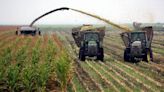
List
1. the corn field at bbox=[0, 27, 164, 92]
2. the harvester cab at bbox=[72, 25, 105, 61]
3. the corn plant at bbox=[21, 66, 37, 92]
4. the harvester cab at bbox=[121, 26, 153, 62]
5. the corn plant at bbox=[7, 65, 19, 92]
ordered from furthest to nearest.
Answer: the harvester cab at bbox=[72, 25, 105, 61], the harvester cab at bbox=[121, 26, 153, 62], the corn field at bbox=[0, 27, 164, 92], the corn plant at bbox=[7, 65, 19, 92], the corn plant at bbox=[21, 66, 37, 92]

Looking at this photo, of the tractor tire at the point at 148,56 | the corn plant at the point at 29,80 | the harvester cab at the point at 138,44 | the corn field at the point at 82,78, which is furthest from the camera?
the tractor tire at the point at 148,56

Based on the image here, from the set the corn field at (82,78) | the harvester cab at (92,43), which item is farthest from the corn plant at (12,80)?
the harvester cab at (92,43)

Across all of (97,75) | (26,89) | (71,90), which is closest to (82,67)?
(97,75)

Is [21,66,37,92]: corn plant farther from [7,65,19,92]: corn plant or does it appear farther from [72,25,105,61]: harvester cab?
[72,25,105,61]: harvester cab

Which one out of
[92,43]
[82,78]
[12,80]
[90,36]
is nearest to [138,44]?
[92,43]

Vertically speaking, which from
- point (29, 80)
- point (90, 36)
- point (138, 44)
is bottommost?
point (29, 80)

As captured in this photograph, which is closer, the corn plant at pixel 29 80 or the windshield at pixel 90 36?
the corn plant at pixel 29 80

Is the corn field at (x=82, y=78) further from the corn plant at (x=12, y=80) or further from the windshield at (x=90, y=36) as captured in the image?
the windshield at (x=90, y=36)

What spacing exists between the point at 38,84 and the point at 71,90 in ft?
4.13

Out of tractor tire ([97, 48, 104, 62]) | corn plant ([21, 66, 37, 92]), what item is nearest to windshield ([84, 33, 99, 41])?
tractor tire ([97, 48, 104, 62])

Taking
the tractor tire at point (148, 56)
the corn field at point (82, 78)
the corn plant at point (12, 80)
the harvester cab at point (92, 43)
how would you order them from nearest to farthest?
1. the corn plant at point (12, 80)
2. the corn field at point (82, 78)
3. the tractor tire at point (148, 56)
4. the harvester cab at point (92, 43)

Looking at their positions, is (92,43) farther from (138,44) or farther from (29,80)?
(29,80)

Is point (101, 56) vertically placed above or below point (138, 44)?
below

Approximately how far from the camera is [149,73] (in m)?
14.2
